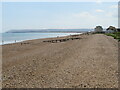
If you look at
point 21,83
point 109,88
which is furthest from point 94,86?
point 21,83

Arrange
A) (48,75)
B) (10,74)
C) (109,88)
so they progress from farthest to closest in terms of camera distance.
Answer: (10,74) < (48,75) < (109,88)

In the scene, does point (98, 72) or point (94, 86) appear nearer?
point (94, 86)

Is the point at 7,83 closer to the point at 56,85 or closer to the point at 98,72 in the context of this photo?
the point at 56,85

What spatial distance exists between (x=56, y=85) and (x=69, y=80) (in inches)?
33.7

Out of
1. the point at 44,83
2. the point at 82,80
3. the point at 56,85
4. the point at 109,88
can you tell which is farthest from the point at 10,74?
the point at 109,88

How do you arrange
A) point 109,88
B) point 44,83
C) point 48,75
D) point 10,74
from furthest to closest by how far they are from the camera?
point 10,74
point 48,75
point 44,83
point 109,88

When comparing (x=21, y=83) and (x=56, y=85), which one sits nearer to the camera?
(x=56, y=85)

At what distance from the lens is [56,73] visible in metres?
8.40

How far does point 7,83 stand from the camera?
23.4 ft

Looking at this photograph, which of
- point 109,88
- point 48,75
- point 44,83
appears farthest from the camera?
point 48,75

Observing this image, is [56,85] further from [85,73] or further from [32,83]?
[85,73]

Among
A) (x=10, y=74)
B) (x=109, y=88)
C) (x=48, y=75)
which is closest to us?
(x=109, y=88)

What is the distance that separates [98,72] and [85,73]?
2.42 feet

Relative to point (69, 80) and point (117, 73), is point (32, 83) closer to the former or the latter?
point (69, 80)
